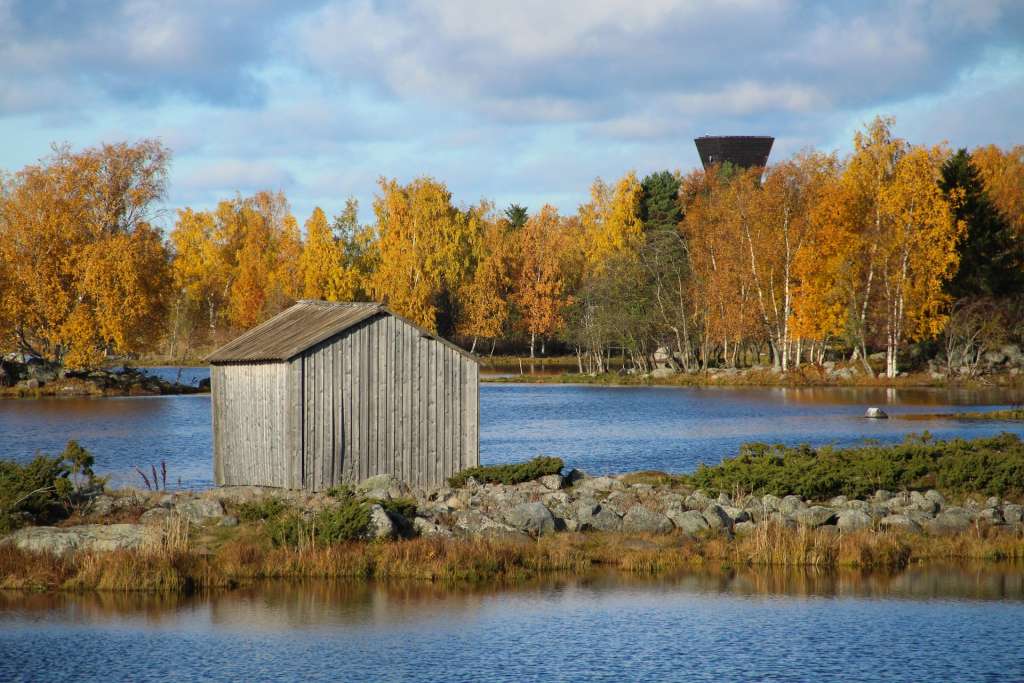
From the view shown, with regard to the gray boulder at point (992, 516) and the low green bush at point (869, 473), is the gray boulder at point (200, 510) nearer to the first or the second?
the low green bush at point (869, 473)

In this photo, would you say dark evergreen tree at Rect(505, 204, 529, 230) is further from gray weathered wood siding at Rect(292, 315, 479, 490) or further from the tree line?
gray weathered wood siding at Rect(292, 315, 479, 490)

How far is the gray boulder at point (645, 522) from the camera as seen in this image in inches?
963

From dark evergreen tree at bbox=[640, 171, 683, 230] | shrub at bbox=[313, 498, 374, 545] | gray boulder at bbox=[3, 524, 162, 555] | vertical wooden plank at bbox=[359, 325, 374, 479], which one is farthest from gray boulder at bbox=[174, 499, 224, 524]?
dark evergreen tree at bbox=[640, 171, 683, 230]

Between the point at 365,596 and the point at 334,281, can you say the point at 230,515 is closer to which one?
the point at 365,596

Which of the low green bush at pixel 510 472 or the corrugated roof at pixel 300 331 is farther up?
the corrugated roof at pixel 300 331

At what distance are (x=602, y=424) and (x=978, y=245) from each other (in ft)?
103

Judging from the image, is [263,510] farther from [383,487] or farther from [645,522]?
[645,522]

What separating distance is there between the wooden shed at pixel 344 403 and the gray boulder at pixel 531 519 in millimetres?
4926

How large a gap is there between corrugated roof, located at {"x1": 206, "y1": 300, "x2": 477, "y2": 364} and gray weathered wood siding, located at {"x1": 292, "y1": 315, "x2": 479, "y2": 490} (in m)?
0.25

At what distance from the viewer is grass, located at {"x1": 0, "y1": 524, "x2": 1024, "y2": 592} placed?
814 inches

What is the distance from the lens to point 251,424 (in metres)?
28.8

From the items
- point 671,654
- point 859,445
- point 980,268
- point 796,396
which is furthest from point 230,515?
point 980,268

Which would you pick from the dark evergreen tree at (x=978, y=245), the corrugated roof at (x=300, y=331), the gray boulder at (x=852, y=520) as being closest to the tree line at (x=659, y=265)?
the dark evergreen tree at (x=978, y=245)

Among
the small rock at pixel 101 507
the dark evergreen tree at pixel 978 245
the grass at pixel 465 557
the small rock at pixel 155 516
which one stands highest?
the dark evergreen tree at pixel 978 245
